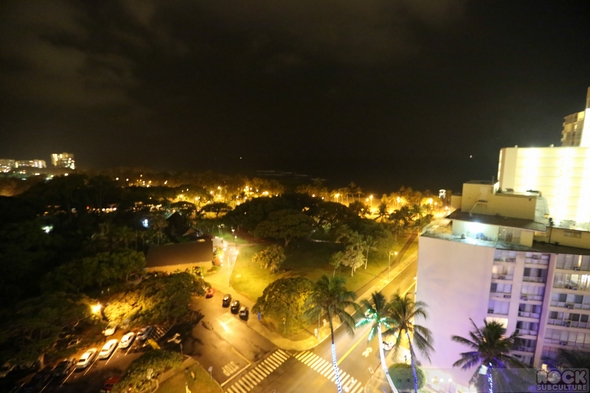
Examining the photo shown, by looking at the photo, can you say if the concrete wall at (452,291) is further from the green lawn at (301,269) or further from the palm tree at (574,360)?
the green lawn at (301,269)

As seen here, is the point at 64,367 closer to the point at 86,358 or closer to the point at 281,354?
the point at 86,358

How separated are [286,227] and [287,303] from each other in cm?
2529

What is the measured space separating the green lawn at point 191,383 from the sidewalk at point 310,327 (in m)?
7.06

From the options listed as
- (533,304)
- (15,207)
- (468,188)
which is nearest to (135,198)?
(15,207)

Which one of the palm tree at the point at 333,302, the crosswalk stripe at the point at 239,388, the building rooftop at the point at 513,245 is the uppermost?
the building rooftop at the point at 513,245

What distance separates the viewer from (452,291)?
78.1ft

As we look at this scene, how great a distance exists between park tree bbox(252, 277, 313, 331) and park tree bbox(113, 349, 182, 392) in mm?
9223

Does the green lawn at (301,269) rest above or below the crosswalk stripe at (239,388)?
above

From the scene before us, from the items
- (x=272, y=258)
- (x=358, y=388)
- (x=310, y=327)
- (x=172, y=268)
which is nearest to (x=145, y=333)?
(x=172, y=268)

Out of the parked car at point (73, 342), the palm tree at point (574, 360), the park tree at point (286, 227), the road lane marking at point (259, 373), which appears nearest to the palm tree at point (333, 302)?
the road lane marking at point (259, 373)

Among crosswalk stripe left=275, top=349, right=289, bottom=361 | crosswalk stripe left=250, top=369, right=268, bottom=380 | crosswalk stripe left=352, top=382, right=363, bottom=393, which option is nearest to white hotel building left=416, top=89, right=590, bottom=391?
crosswalk stripe left=352, top=382, right=363, bottom=393

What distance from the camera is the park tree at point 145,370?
19.1 meters

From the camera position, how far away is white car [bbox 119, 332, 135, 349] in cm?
2661

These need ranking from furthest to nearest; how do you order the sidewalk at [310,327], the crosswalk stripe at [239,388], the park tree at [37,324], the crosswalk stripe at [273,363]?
the sidewalk at [310,327] < the crosswalk stripe at [273,363] < the crosswalk stripe at [239,388] < the park tree at [37,324]
